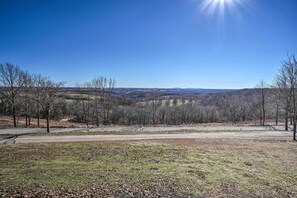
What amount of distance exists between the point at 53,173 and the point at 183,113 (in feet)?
194

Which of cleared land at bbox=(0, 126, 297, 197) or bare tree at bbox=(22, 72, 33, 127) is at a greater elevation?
bare tree at bbox=(22, 72, 33, 127)

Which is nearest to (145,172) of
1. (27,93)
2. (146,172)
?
(146,172)

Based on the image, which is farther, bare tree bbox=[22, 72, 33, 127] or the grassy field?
→ bare tree bbox=[22, 72, 33, 127]

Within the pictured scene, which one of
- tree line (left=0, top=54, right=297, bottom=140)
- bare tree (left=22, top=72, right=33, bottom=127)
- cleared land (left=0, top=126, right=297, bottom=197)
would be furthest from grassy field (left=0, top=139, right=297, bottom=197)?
bare tree (left=22, top=72, right=33, bottom=127)

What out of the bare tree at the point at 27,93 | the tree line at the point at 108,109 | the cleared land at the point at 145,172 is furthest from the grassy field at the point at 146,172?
the bare tree at the point at 27,93

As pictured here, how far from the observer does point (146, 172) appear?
492 inches

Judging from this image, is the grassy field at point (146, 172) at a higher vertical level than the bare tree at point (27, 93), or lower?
lower

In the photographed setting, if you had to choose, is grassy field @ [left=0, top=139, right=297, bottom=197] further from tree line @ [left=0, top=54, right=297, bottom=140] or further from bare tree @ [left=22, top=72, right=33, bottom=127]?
bare tree @ [left=22, top=72, right=33, bottom=127]

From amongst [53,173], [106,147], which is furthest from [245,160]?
[53,173]

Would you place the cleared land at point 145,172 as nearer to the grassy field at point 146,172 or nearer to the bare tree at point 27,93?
the grassy field at point 146,172

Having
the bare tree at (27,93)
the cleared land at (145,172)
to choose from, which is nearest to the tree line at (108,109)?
the bare tree at (27,93)

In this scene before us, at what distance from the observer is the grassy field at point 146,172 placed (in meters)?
10.2

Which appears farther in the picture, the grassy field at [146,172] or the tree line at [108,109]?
the tree line at [108,109]

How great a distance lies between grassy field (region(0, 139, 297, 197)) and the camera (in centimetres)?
1025
